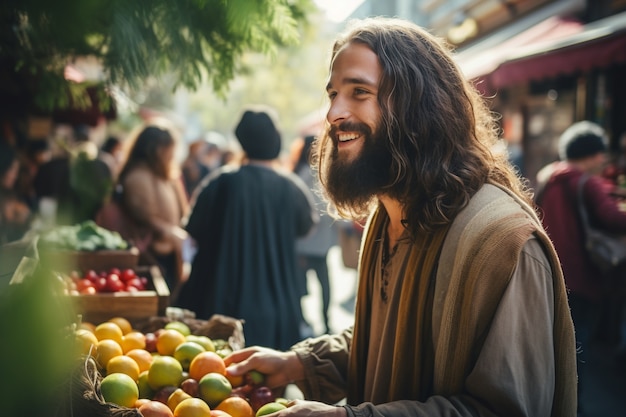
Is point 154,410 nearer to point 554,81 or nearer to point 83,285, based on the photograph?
point 83,285

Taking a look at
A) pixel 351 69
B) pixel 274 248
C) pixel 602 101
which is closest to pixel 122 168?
pixel 274 248

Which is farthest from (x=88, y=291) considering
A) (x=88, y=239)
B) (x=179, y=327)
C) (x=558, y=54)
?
(x=558, y=54)

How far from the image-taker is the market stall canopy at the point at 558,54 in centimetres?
605

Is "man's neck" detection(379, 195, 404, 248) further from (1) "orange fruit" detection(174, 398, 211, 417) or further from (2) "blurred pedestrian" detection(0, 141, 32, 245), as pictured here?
(2) "blurred pedestrian" detection(0, 141, 32, 245)

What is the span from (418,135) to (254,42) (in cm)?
89

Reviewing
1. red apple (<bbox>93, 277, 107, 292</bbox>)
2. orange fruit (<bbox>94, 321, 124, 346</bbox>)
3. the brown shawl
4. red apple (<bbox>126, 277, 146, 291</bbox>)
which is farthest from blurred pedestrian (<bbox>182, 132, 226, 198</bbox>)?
the brown shawl

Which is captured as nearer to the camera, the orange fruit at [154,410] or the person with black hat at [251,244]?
the orange fruit at [154,410]

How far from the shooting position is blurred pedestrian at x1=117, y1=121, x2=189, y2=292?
5289 millimetres

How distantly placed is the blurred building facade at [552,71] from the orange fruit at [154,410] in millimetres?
4919

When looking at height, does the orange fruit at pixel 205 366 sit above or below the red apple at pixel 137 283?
below

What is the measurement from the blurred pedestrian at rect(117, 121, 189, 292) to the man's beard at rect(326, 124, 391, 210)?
349 cm

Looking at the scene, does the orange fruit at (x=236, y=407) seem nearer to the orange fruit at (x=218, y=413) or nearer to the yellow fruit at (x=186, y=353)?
the orange fruit at (x=218, y=413)

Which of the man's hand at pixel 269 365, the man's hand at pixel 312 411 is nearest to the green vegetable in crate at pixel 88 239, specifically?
the man's hand at pixel 269 365

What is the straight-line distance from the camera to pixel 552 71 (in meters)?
6.93
